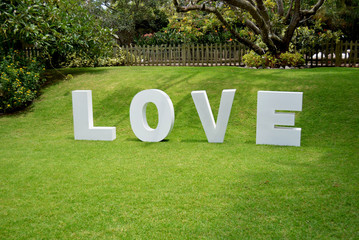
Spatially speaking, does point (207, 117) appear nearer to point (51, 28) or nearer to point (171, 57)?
point (51, 28)

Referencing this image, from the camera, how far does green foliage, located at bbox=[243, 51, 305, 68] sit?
1588cm

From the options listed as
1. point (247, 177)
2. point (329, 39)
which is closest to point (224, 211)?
point (247, 177)

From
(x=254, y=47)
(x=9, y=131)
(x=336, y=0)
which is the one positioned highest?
(x=336, y=0)

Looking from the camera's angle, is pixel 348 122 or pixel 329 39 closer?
pixel 348 122

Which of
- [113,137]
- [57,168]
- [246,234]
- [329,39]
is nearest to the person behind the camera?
[246,234]

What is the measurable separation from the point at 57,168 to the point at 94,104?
5.60 metres

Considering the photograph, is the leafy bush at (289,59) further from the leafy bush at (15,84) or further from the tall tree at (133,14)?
the tall tree at (133,14)

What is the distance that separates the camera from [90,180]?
5758 millimetres

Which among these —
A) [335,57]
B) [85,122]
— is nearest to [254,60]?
[335,57]

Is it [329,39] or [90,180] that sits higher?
[329,39]

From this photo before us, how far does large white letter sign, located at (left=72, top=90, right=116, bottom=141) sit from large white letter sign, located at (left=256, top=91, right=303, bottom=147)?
3.66 metres

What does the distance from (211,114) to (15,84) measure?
7.43 meters

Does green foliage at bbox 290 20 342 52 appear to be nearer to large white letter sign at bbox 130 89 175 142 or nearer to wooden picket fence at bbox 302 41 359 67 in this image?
wooden picket fence at bbox 302 41 359 67

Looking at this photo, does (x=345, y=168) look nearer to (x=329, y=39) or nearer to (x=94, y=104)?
(x=94, y=104)
